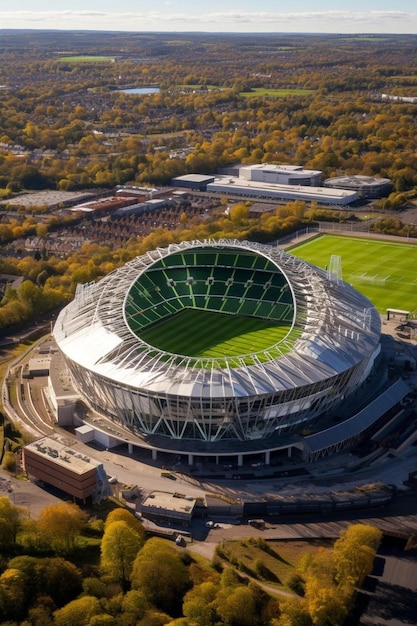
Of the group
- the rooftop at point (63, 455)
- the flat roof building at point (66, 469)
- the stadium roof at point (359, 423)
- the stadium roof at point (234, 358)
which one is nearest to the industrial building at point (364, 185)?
the stadium roof at point (234, 358)

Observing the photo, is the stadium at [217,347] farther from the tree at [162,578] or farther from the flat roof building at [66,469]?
the tree at [162,578]

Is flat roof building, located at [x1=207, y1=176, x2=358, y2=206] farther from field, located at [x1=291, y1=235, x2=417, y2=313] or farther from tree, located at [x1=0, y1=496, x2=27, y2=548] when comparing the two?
tree, located at [x1=0, y1=496, x2=27, y2=548]

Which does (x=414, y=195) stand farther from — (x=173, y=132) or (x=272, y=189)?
(x=173, y=132)

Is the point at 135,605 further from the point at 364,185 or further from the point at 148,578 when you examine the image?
the point at 364,185

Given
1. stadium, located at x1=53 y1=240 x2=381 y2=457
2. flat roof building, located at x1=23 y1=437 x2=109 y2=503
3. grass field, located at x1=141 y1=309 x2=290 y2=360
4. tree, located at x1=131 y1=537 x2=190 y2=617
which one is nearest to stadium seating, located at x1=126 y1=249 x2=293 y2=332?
stadium, located at x1=53 y1=240 x2=381 y2=457

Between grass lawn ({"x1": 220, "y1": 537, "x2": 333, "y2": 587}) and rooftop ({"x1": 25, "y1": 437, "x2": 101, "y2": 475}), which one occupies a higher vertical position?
rooftop ({"x1": 25, "y1": 437, "x2": 101, "y2": 475})

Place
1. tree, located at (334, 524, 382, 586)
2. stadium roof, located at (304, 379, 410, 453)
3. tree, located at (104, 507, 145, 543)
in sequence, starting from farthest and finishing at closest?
stadium roof, located at (304, 379, 410, 453) < tree, located at (104, 507, 145, 543) < tree, located at (334, 524, 382, 586)
